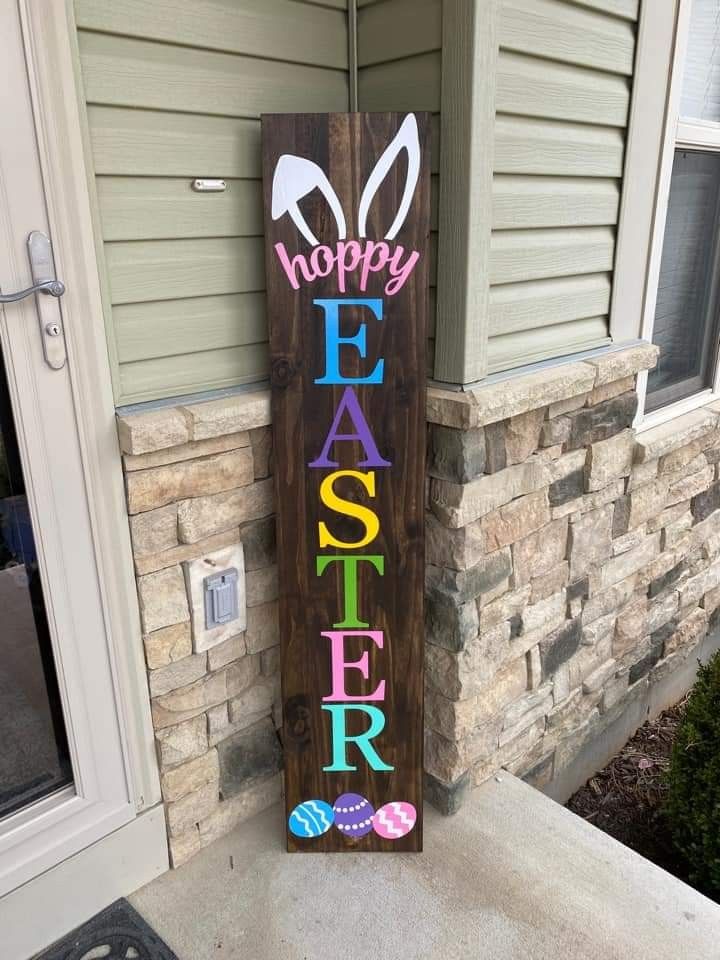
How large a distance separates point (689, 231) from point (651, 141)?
515 mm

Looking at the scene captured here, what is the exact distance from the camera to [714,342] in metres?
2.78

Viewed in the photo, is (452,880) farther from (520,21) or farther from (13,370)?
(520,21)

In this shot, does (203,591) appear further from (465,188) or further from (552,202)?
(552,202)

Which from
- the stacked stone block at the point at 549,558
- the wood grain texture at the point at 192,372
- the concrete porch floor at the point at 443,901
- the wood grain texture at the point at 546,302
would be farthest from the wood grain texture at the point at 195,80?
the concrete porch floor at the point at 443,901

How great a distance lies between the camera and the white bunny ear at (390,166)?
1.52 m

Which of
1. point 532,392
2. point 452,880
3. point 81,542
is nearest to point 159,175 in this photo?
point 81,542

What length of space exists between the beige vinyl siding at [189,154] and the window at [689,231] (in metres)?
1.07

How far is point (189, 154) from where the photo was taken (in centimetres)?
150

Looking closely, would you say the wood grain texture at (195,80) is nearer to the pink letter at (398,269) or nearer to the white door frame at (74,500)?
the white door frame at (74,500)

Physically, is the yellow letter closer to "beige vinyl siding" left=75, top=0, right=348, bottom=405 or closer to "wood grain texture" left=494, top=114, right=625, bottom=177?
"beige vinyl siding" left=75, top=0, right=348, bottom=405

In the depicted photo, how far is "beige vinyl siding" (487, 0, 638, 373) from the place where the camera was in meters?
1.66

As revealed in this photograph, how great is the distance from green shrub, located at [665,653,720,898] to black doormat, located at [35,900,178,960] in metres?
1.39

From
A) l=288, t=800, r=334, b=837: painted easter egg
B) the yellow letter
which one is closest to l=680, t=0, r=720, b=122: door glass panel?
the yellow letter

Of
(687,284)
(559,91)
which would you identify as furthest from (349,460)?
(687,284)
